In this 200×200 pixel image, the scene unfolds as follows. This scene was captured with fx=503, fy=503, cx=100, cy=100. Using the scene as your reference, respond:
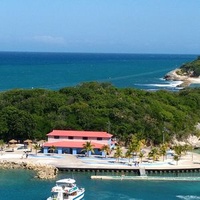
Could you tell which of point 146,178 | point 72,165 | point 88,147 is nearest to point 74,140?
point 88,147

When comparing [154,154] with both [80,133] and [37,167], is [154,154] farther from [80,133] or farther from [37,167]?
[37,167]

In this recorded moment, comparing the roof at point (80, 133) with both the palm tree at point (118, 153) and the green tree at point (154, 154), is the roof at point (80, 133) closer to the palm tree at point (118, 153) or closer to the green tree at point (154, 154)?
the palm tree at point (118, 153)

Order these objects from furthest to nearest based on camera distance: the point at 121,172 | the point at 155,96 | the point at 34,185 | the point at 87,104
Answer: the point at 155,96
the point at 87,104
the point at 121,172
the point at 34,185

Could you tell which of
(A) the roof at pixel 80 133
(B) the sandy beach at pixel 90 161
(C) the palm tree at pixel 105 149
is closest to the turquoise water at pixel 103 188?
(B) the sandy beach at pixel 90 161

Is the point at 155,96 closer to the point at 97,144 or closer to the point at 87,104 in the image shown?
the point at 87,104

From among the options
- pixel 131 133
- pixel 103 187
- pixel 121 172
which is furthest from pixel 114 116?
pixel 103 187
